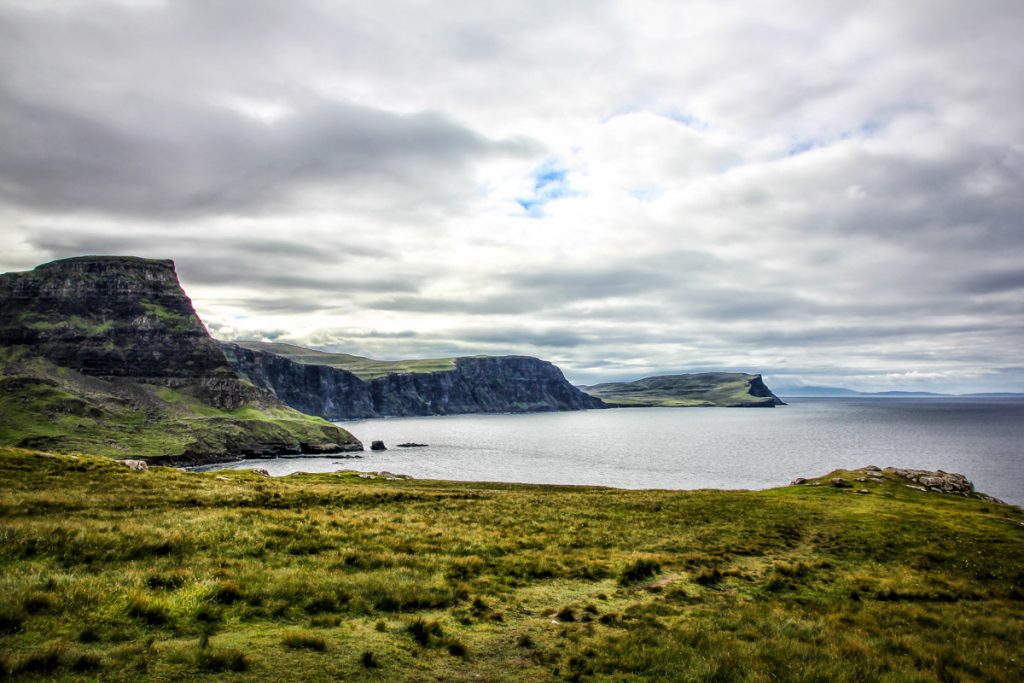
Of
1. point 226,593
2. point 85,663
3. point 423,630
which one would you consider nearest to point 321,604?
point 226,593

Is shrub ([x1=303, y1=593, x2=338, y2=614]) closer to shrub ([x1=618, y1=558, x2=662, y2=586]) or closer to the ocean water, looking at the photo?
shrub ([x1=618, y1=558, x2=662, y2=586])

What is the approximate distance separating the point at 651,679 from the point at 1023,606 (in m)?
19.6

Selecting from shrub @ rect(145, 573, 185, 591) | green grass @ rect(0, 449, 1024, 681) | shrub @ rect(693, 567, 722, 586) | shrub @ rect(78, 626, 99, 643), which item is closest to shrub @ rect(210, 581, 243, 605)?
green grass @ rect(0, 449, 1024, 681)

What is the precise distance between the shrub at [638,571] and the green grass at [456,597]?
119 mm

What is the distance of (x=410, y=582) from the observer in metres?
18.0

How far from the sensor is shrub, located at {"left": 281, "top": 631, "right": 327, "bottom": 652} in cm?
1227

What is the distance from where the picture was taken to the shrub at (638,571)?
842 inches

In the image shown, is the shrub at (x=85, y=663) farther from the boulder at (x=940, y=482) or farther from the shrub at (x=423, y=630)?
the boulder at (x=940, y=482)

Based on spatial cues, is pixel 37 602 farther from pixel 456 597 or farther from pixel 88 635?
pixel 456 597

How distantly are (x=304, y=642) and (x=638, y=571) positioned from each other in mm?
14702

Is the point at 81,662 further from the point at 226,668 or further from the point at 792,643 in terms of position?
the point at 792,643

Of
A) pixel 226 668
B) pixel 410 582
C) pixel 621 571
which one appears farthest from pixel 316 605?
pixel 621 571

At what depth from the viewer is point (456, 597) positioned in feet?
57.0

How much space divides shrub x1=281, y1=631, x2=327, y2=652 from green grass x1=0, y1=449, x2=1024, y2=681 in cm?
5
